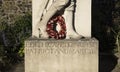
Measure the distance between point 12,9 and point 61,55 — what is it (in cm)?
508

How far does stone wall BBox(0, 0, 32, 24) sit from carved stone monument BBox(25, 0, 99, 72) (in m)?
4.39

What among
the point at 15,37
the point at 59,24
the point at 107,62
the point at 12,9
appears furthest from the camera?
the point at 12,9

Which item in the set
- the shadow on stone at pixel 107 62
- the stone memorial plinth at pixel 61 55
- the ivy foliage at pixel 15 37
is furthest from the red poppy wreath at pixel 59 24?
the ivy foliage at pixel 15 37

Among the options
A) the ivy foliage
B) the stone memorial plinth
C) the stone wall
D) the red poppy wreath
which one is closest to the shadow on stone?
the stone memorial plinth

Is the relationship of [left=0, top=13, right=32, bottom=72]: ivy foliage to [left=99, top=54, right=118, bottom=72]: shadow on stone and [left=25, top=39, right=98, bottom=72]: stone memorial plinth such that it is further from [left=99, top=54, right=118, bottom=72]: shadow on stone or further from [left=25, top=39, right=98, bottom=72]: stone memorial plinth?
[left=99, top=54, right=118, bottom=72]: shadow on stone

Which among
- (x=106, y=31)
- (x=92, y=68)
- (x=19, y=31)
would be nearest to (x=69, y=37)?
(x=92, y=68)

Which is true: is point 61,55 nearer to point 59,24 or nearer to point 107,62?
point 59,24

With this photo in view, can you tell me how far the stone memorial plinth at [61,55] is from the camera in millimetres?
8117

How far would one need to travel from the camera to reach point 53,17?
27.7 feet

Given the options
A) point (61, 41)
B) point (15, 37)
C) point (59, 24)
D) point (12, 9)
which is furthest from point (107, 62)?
point (12, 9)

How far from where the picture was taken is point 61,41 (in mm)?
8133

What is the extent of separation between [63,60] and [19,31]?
3235 mm

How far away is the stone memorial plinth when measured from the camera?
8117mm

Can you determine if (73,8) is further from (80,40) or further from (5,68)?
(5,68)
